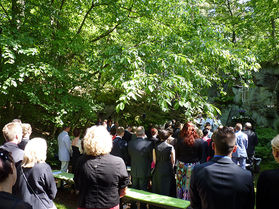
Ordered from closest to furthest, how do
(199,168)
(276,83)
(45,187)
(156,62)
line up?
(199,168)
(45,187)
(156,62)
(276,83)

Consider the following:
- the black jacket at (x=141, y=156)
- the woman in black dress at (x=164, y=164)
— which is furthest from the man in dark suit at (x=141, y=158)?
the woman in black dress at (x=164, y=164)

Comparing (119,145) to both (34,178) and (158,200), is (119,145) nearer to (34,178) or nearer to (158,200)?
(158,200)

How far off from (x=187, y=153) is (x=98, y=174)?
3.05 m

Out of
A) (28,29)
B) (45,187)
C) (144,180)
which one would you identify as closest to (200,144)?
(144,180)

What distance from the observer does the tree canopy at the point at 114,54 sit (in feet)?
19.1

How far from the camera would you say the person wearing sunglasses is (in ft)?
5.89

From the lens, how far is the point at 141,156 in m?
5.92

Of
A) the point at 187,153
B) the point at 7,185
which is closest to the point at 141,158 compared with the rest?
the point at 187,153

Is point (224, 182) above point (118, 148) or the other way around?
above

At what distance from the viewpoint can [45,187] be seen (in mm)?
3531

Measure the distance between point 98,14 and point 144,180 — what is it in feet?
20.5

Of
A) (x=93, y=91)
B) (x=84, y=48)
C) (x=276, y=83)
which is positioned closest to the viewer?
(x=84, y=48)

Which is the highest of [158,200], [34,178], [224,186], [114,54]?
[114,54]

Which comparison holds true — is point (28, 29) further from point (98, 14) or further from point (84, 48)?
point (98, 14)
